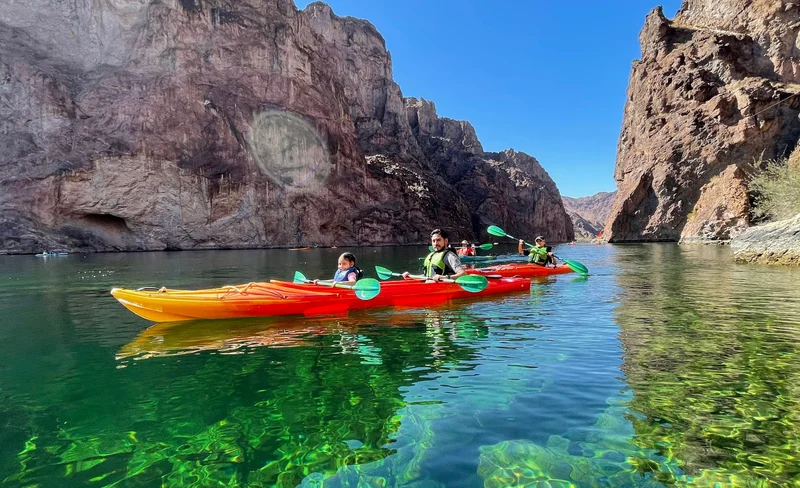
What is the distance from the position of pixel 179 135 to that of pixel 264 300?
57.3m

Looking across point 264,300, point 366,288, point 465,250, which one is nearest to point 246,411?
point 264,300

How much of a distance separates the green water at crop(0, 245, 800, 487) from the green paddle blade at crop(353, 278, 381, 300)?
0.59 m

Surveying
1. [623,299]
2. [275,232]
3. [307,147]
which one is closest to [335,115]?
[307,147]

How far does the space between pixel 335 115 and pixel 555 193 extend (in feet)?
264

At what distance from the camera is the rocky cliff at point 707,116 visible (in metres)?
50.7

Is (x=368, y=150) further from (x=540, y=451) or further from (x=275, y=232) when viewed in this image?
(x=540, y=451)

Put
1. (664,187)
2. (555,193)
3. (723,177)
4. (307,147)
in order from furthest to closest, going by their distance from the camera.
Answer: (555,193) → (307,147) → (664,187) → (723,177)

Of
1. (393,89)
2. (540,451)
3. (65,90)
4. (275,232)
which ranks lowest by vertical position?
(540,451)

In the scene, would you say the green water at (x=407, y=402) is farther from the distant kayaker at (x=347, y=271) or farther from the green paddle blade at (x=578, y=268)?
the green paddle blade at (x=578, y=268)

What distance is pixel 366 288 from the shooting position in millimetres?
9602

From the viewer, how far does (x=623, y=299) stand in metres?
11.9

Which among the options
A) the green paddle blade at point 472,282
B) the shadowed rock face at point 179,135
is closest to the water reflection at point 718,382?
the green paddle blade at point 472,282

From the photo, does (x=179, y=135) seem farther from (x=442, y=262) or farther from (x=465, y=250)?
(x=442, y=262)

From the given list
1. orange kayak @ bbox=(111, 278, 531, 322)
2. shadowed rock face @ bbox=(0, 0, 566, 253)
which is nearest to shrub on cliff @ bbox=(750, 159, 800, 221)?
orange kayak @ bbox=(111, 278, 531, 322)
